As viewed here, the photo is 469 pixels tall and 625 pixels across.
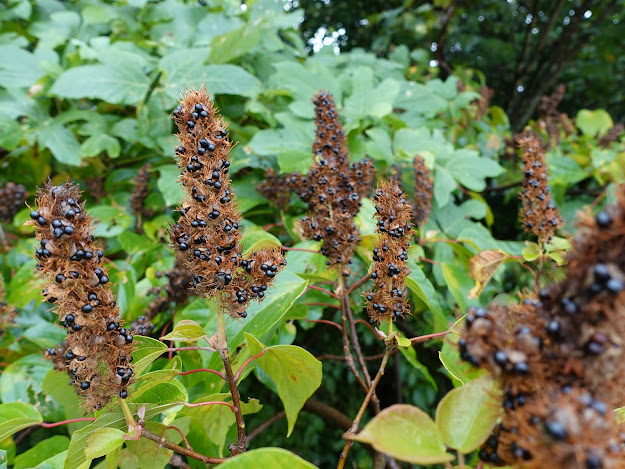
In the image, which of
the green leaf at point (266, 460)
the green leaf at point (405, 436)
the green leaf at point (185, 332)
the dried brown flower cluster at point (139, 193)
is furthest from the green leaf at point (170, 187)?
the green leaf at point (405, 436)

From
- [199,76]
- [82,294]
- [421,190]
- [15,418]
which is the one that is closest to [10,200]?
[199,76]

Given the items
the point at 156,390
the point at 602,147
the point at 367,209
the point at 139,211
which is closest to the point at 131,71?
the point at 139,211

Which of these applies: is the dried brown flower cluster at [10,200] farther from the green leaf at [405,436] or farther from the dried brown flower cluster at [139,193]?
the green leaf at [405,436]

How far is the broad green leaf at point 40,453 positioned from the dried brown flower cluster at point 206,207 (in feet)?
3.45

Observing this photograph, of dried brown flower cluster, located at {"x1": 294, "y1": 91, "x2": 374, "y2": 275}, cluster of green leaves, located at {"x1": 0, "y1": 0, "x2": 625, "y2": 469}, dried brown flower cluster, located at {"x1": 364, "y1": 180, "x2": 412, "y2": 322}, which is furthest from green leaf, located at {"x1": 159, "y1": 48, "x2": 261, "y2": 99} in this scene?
dried brown flower cluster, located at {"x1": 364, "y1": 180, "x2": 412, "y2": 322}

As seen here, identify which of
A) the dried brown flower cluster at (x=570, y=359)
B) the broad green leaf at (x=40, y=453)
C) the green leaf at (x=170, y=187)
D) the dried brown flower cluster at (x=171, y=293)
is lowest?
the broad green leaf at (x=40, y=453)

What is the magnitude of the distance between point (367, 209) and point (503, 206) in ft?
7.44

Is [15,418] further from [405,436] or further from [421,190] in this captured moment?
[421,190]

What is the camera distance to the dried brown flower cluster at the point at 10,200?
2.33 meters

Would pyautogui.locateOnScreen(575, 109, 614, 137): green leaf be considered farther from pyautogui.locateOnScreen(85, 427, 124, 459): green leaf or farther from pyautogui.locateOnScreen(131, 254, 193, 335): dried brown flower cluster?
pyautogui.locateOnScreen(85, 427, 124, 459): green leaf

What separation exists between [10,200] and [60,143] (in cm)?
44

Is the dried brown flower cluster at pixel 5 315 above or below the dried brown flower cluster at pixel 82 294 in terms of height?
below

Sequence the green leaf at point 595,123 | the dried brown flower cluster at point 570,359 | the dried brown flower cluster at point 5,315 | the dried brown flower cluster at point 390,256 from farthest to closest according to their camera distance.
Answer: the green leaf at point 595,123 → the dried brown flower cluster at point 5,315 → the dried brown flower cluster at point 390,256 → the dried brown flower cluster at point 570,359

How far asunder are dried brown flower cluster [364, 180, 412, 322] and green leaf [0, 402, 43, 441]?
1.03 m
